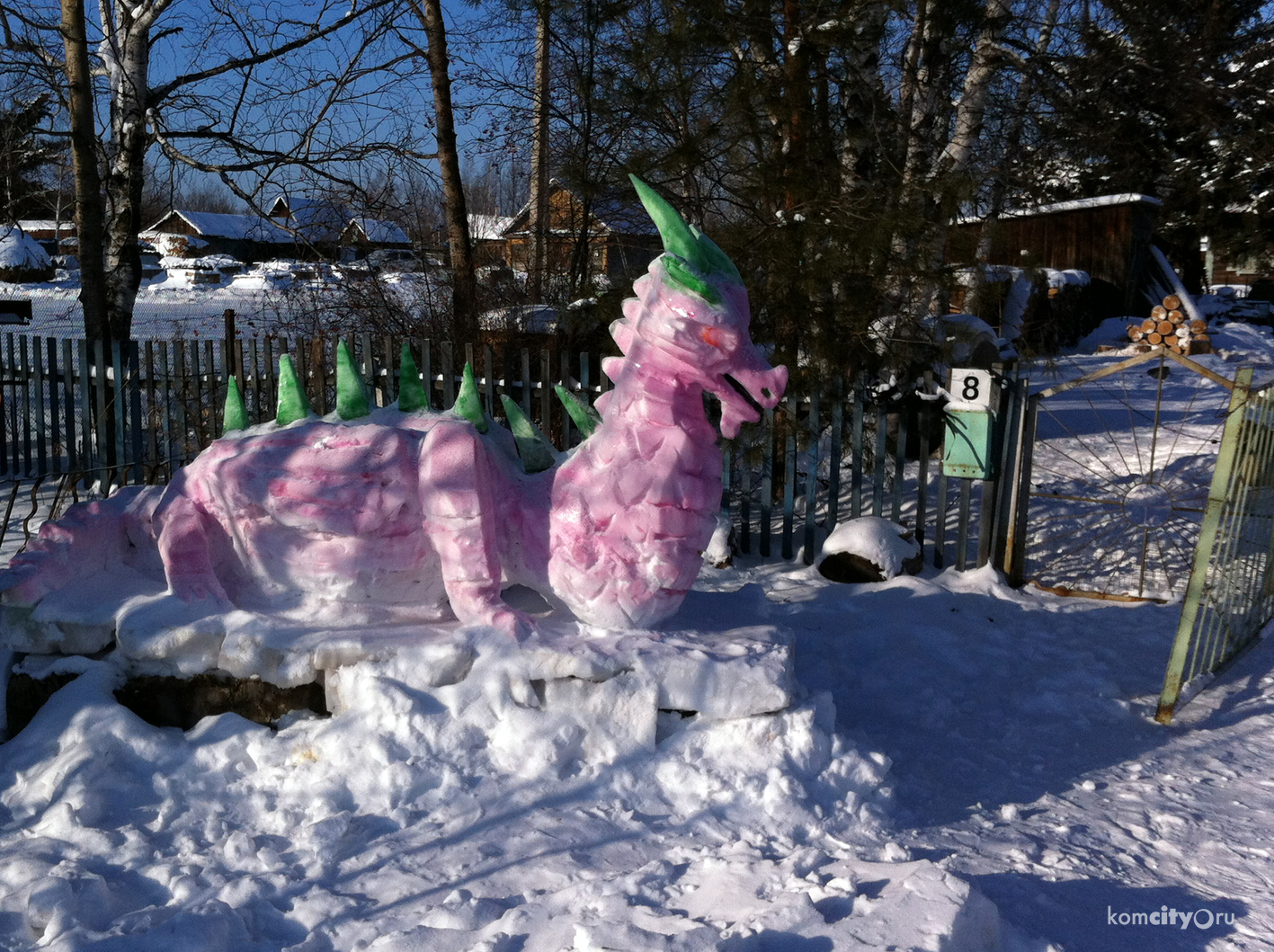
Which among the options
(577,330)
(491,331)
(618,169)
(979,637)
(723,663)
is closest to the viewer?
(723,663)

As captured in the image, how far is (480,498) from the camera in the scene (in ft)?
12.2

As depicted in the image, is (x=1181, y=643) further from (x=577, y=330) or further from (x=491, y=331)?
(x=491, y=331)

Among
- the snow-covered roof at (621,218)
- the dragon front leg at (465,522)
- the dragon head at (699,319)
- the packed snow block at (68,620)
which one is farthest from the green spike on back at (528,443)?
the snow-covered roof at (621,218)

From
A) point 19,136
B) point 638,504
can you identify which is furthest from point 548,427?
point 19,136

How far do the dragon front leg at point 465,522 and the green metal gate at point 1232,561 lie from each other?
9.68 feet

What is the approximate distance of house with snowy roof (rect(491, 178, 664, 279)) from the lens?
10.0 metres

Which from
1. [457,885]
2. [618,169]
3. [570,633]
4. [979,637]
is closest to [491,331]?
[618,169]

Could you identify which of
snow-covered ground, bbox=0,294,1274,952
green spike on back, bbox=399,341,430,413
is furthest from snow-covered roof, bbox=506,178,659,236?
snow-covered ground, bbox=0,294,1274,952

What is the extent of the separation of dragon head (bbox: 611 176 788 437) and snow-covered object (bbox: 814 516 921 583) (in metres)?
3.26

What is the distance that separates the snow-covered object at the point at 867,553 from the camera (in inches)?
261

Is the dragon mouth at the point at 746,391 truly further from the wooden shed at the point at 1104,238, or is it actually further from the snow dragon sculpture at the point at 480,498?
the wooden shed at the point at 1104,238

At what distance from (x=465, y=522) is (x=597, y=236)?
7401 mm

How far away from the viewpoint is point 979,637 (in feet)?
18.9

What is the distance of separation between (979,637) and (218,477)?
13.3 ft
